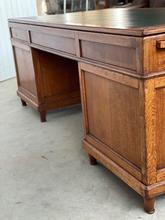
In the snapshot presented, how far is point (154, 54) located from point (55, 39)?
815 millimetres

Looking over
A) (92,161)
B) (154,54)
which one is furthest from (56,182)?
(154,54)

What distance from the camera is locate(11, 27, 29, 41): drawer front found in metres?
2.32

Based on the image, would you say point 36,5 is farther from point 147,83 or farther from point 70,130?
point 147,83

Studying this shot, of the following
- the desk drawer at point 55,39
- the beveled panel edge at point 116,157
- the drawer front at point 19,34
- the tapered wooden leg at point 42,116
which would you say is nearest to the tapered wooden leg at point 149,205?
the beveled panel edge at point 116,157

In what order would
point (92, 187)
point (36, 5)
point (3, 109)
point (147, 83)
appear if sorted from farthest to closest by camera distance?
point (36, 5), point (3, 109), point (92, 187), point (147, 83)

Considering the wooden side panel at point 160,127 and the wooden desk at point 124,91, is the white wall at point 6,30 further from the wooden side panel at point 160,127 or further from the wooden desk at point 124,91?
the wooden side panel at point 160,127

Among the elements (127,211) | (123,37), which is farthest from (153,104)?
(127,211)

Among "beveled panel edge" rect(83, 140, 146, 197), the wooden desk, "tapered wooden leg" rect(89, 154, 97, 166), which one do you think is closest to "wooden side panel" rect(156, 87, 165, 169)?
the wooden desk

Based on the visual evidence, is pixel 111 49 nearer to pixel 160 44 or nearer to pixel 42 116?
pixel 160 44

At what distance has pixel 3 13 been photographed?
3.70 meters

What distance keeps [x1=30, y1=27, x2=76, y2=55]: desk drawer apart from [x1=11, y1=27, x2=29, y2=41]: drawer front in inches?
5.6

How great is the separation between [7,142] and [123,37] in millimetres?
1265

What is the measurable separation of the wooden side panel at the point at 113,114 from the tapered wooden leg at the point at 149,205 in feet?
0.38

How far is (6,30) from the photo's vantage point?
12.3ft
